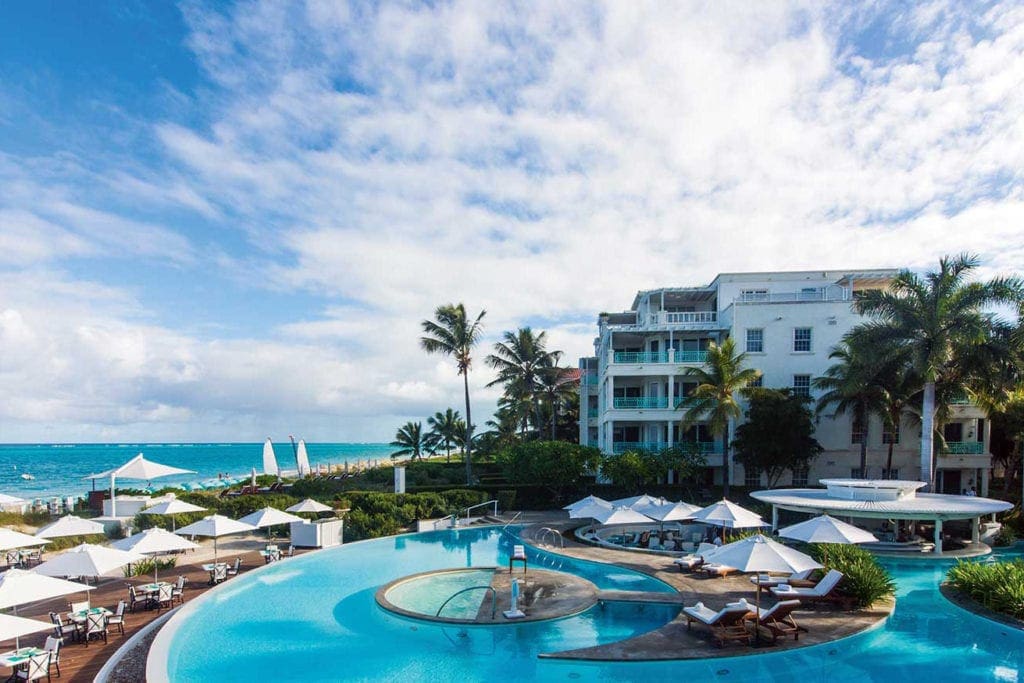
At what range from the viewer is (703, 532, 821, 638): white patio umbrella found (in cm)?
1253

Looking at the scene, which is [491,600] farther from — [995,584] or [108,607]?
[995,584]

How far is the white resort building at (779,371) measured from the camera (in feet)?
109

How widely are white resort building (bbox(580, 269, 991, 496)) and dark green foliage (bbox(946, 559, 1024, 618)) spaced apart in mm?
17283

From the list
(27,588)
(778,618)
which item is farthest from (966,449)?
(27,588)

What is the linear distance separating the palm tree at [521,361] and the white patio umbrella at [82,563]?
32220 mm

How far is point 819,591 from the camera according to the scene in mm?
14469

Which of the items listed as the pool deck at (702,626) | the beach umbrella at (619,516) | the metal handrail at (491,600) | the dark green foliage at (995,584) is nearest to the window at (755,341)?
the beach umbrella at (619,516)

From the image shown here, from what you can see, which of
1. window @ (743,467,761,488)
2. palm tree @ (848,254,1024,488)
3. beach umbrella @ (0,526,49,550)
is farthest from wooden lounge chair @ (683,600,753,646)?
window @ (743,467,761,488)

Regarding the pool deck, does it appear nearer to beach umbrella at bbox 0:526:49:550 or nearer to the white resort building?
beach umbrella at bbox 0:526:49:550

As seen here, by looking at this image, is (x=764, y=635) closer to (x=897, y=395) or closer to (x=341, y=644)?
(x=341, y=644)

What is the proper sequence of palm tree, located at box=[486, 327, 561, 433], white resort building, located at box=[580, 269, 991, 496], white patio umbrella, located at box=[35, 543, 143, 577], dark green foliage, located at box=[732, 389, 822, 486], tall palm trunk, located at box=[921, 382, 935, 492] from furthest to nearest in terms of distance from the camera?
palm tree, located at box=[486, 327, 561, 433]
white resort building, located at box=[580, 269, 991, 496]
dark green foliage, located at box=[732, 389, 822, 486]
tall palm trunk, located at box=[921, 382, 935, 492]
white patio umbrella, located at box=[35, 543, 143, 577]

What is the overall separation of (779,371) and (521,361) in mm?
18183

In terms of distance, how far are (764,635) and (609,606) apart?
4.04m

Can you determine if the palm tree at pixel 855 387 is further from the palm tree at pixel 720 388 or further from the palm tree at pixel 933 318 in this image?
the palm tree at pixel 720 388
